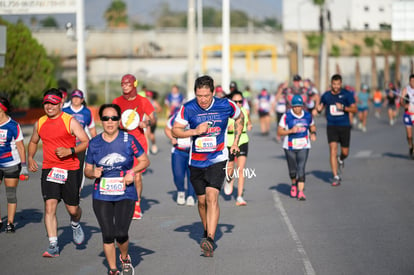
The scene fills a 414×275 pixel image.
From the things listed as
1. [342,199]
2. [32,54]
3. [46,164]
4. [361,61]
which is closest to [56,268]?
[46,164]

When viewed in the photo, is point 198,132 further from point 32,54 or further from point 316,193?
point 32,54

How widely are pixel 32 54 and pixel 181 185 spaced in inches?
941

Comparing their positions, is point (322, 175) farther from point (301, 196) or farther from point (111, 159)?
point (111, 159)

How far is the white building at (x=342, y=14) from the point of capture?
63.3 metres

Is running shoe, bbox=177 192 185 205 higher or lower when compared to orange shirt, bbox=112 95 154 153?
lower

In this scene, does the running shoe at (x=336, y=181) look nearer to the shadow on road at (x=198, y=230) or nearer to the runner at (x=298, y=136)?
the runner at (x=298, y=136)

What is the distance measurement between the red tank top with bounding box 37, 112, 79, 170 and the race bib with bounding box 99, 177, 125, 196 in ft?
5.08

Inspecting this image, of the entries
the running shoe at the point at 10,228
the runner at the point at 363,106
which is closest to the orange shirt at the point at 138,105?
the running shoe at the point at 10,228

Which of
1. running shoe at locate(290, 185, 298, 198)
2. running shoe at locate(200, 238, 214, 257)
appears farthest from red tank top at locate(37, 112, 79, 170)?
running shoe at locate(290, 185, 298, 198)

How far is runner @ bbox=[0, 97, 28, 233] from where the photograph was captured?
10.5 metres

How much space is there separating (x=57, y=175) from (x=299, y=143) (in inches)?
214

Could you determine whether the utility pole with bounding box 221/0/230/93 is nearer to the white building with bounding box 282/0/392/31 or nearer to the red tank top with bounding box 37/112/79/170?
the red tank top with bounding box 37/112/79/170

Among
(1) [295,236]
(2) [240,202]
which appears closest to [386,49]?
(2) [240,202]

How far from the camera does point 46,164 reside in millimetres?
9141
